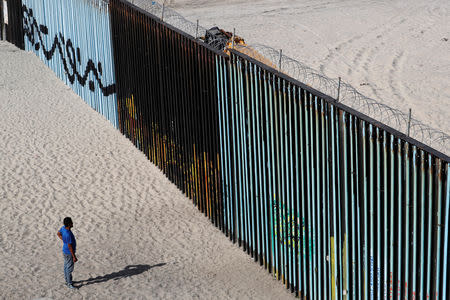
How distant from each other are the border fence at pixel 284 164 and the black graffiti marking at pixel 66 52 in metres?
0.61

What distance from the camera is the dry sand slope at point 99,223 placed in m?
10.1

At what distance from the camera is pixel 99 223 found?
1205 centimetres

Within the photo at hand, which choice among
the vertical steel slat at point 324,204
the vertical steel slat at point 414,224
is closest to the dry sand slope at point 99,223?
the vertical steel slat at point 324,204

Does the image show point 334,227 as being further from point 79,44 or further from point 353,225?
point 79,44

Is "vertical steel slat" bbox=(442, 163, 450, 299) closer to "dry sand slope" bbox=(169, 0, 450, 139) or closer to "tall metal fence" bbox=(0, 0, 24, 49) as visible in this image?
"dry sand slope" bbox=(169, 0, 450, 139)

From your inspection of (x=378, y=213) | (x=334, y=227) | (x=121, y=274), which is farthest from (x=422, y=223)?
(x=121, y=274)

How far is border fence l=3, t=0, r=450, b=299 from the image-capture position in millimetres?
7702

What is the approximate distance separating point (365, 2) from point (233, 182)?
1861cm

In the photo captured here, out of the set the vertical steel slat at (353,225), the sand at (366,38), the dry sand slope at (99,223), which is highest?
the vertical steel slat at (353,225)

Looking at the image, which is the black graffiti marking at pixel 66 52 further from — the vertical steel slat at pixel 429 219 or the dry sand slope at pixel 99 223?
→ the vertical steel slat at pixel 429 219

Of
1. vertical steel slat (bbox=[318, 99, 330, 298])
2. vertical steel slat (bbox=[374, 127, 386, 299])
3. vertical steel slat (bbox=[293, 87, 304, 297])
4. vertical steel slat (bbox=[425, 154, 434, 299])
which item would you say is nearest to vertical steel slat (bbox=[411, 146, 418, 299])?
vertical steel slat (bbox=[425, 154, 434, 299])

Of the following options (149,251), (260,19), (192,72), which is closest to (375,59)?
(260,19)

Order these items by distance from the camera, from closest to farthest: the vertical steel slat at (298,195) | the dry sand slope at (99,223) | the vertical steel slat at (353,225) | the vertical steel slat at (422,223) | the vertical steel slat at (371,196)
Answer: the vertical steel slat at (422,223), the vertical steel slat at (371,196), the vertical steel slat at (353,225), the vertical steel slat at (298,195), the dry sand slope at (99,223)

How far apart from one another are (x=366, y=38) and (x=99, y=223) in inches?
553
